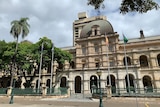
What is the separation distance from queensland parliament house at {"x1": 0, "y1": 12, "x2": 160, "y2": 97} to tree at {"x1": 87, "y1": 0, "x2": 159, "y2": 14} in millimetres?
24703

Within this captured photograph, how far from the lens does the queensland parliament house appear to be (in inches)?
1344

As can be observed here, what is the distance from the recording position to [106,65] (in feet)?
131

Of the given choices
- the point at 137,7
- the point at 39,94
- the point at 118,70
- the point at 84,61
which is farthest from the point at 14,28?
the point at 137,7

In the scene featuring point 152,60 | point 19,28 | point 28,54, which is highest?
point 19,28

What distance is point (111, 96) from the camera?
2242cm

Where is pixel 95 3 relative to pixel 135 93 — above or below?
above

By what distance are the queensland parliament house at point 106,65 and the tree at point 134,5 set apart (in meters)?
24.7

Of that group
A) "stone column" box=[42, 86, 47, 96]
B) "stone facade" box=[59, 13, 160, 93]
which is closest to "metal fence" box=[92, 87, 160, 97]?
"stone column" box=[42, 86, 47, 96]

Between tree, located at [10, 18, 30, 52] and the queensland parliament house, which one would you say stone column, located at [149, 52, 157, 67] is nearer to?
the queensland parliament house

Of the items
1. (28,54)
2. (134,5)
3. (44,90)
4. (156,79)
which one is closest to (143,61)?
(156,79)

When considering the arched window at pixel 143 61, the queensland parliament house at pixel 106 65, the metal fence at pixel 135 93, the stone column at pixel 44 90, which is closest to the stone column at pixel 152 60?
the queensland parliament house at pixel 106 65

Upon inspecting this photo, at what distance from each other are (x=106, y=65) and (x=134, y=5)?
33511 millimetres

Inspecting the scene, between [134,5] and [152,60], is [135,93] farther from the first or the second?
[152,60]

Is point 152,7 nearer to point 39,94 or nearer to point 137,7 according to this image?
point 137,7
